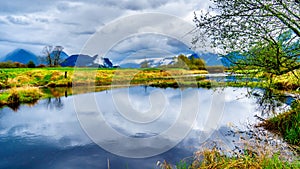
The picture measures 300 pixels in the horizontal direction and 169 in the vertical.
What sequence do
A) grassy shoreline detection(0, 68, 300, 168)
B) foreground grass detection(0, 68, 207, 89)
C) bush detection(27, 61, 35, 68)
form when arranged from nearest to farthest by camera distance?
grassy shoreline detection(0, 68, 300, 168), foreground grass detection(0, 68, 207, 89), bush detection(27, 61, 35, 68)

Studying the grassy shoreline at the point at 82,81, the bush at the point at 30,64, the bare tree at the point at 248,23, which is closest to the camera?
the bare tree at the point at 248,23

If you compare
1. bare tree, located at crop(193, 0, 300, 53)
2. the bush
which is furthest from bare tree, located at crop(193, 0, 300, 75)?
the bush

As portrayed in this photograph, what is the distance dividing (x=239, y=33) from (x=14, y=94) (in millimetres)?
16702

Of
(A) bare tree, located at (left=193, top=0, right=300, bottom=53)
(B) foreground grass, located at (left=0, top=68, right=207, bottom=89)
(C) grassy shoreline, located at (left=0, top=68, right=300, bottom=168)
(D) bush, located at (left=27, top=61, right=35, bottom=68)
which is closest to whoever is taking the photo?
(A) bare tree, located at (left=193, top=0, right=300, bottom=53)

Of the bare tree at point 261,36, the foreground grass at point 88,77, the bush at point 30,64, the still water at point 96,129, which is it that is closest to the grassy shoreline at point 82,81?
the foreground grass at point 88,77

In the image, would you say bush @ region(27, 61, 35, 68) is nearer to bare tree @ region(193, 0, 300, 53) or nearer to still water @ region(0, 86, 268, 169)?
still water @ region(0, 86, 268, 169)

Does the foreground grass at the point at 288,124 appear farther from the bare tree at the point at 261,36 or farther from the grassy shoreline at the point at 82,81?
the grassy shoreline at the point at 82,81

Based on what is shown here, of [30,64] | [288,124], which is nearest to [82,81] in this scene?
[30,64]

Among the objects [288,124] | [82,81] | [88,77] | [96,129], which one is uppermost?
[88,77]

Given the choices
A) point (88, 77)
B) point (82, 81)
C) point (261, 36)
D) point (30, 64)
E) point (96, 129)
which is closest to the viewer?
point (261, 36)

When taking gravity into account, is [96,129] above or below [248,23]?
below

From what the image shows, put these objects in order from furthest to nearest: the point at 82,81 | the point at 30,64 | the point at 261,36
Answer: the point at 30,64 → the point at 82,81 → the point at 261,36

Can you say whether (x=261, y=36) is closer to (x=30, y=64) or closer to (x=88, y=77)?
(x=88, y=77)

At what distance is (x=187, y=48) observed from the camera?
344 inches
